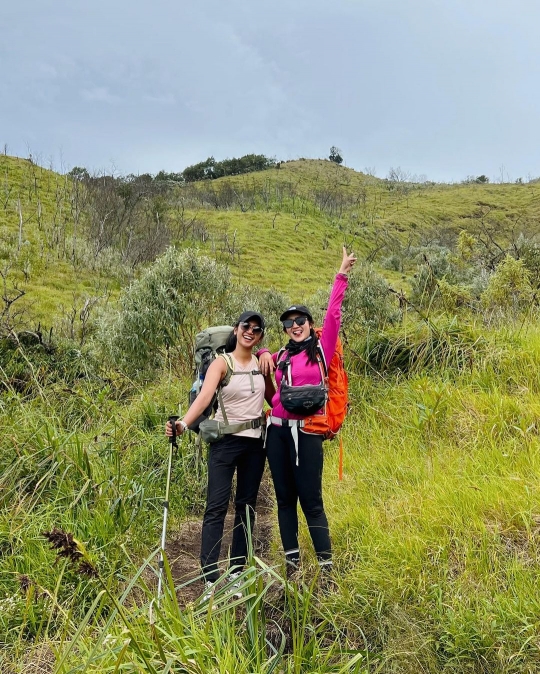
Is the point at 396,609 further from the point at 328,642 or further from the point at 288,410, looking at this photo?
the point at 288,410

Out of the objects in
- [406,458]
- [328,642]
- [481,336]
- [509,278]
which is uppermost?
[509,278]

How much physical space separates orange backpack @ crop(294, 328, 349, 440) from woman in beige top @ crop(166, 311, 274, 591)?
1.58ft

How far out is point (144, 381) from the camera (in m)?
8.72

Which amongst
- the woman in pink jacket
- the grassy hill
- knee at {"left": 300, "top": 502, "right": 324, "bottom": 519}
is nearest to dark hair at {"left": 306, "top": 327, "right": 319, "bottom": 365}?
the woman in pink jacket

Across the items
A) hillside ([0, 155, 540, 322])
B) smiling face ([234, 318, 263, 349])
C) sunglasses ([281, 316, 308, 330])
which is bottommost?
smiling face ([234, 318, 263, 349])

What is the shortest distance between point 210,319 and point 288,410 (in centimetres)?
685

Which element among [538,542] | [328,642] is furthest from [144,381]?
[538,542]

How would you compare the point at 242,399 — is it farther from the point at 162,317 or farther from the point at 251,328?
the point at 162,317

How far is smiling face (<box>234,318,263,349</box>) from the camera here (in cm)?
346

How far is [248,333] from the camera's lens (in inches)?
137

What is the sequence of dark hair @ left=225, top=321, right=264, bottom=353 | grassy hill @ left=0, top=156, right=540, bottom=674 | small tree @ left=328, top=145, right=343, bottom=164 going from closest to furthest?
1. grassy hill @ left=0, top=156, right=540, bottom=674
2. dark hair @ left=225, top=321, right=264, bottom=353
3. small tree @ left=328, top=145, right=343, bottom=164

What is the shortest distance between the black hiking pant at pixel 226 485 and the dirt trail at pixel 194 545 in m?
0.39

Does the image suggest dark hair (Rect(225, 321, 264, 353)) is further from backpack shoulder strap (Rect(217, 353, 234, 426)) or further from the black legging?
the black legging

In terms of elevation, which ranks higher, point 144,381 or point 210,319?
point 210,319
